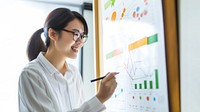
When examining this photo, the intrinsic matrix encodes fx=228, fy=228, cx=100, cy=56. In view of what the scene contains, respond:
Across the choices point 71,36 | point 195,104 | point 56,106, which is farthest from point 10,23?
point 195,104

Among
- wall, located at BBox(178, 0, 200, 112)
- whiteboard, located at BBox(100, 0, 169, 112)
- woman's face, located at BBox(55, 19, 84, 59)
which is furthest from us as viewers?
woman's face, located at BBox(55, 19, 84, 59)

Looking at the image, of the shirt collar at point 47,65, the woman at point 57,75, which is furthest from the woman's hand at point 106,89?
the shirt collar at point 47,65

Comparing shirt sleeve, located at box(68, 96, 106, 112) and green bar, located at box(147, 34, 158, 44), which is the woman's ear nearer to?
shirt sleeve, located at box(68, 96, 106, 112)

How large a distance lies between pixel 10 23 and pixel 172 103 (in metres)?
1.76

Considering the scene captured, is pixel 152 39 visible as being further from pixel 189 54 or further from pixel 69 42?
pixel 69 42

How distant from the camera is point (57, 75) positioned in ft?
3.72

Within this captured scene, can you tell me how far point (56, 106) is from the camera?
1002mm

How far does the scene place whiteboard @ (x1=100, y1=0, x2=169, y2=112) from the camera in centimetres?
76

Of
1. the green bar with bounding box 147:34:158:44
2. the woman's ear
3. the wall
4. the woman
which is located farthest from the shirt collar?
the wall

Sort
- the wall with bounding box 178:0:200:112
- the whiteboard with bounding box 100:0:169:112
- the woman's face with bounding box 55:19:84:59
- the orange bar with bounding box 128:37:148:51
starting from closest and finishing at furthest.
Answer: the wall with bounding box 178:0:200:112 → the whiteboard with bounding box 100:0:169:112 → the orange bar with bounding box 128:37:148:51 → the woman's face with bounding box 55:19:84:59

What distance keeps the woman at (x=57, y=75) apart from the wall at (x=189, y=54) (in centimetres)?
33

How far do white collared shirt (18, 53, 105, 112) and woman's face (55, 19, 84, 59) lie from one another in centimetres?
9

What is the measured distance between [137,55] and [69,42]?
1.13ft

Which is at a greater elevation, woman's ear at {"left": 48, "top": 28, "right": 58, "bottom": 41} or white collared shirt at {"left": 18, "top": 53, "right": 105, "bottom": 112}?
woman's ear at {"left": 48, "top": 28, "right": 58, "bottom": 41}
